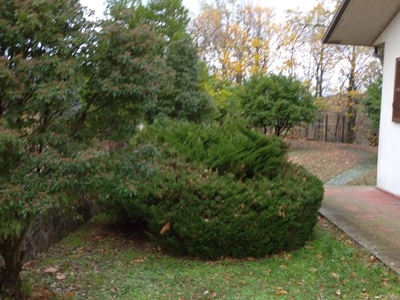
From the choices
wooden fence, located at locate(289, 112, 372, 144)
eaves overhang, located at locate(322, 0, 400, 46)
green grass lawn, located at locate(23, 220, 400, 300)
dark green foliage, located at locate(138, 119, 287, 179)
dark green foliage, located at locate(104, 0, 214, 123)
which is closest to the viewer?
green grass lawn, located at locate(23, 220, 400, 300)

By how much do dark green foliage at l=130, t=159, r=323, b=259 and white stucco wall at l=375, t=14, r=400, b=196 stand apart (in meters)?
3.45

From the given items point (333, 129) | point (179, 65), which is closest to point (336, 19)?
point (179, 65)

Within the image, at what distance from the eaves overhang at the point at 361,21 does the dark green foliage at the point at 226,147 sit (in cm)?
311

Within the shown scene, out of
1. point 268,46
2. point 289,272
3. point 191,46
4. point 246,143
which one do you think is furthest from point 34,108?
point 268,46

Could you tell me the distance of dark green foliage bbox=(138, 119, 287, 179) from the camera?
5.78 m

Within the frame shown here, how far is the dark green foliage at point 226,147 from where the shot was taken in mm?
5777

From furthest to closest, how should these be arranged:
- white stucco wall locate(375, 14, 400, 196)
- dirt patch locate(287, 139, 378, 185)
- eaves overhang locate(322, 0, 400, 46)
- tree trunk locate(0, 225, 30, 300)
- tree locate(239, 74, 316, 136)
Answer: tree locate(239, 74, 316, 136) → dirt patch locate(287, 139, 378, 185) → white stucco wall locate(375, 14, 400, 196) → eaves overhang locate(322, 0, 400, 46) → tree trunk locate(0, 225, 30, 300)

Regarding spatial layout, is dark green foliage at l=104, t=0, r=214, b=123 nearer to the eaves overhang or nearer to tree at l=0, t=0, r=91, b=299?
the eaves overhang

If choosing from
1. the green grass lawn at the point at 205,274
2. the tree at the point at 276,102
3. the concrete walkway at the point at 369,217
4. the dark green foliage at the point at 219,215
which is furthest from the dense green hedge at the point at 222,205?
the tree at the point at 276,102

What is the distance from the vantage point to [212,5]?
2619 centimetres

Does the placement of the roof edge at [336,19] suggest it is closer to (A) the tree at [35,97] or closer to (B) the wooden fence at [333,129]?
(A) the tree at [35,97]

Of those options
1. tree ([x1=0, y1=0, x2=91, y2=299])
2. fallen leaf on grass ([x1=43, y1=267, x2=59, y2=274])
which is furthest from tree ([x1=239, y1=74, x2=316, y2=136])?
tree ([x1=0, y1=0, x2=91, y2=299])

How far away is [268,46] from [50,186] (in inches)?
851

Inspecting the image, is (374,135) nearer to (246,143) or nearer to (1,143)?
(246,143)
